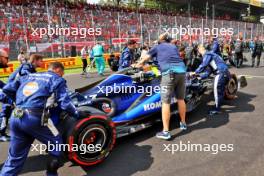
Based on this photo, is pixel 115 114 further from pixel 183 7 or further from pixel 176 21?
pixel 183 7

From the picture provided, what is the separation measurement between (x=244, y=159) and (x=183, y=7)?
45558 millimetres

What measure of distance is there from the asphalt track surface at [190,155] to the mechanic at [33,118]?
0.61 meters

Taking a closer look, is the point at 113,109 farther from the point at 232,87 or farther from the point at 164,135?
the point at 232,87

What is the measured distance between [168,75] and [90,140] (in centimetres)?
165

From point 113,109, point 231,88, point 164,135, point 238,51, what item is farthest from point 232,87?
point 238,51

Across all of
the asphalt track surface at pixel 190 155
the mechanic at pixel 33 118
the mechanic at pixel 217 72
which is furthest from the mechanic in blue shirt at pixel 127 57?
the mechanic at pixel 33 118

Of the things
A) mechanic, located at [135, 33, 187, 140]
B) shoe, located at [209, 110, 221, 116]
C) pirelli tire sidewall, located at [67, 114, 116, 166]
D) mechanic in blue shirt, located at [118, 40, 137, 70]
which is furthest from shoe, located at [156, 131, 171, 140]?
mechanic in blue shirt, located at [118, 40, 137, 70]

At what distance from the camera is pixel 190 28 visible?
3144cm

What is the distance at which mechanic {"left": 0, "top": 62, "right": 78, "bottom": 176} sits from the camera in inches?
115

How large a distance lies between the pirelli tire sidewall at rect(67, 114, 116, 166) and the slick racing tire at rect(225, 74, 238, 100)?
3.90 meters

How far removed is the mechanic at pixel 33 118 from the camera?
9.57ft

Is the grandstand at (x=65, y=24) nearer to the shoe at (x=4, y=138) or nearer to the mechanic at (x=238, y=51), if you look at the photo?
the mechanic at (x=238, y=51)

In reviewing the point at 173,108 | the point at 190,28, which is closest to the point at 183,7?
the point at 190,28

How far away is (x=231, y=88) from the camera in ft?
22.2
